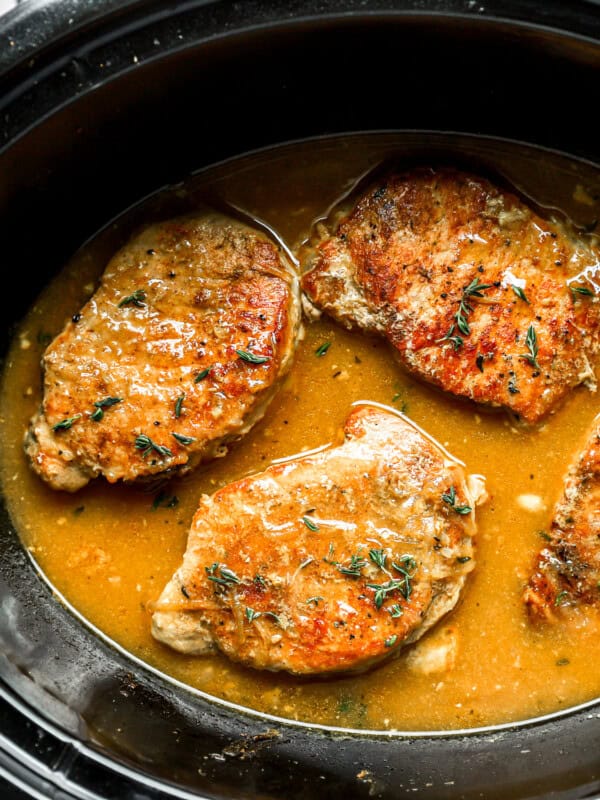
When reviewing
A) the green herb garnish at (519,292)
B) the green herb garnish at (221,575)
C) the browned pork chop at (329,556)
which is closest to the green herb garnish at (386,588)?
the browned pork chop at (329,556)

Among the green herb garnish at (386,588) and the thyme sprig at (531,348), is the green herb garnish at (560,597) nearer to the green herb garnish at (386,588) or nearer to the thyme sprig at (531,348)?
the green herb garnish at (386,588)

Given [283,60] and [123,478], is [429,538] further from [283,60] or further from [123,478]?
[283,60]

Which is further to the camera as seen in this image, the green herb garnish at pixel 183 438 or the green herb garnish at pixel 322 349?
the green herb garnish at pixel 322 349

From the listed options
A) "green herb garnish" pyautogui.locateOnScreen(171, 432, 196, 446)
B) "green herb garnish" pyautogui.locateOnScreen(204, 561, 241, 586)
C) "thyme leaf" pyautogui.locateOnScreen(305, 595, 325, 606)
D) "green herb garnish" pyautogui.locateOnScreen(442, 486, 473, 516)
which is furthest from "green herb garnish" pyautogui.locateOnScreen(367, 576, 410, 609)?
"green herb garnish" pyautogui.locateOnScreen(171, 432, 196, 446)

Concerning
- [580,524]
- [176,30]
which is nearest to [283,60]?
[176,30]

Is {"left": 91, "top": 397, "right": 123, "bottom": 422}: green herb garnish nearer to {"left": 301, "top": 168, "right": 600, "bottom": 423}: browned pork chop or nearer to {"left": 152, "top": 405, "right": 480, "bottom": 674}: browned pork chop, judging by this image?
{"left": 152, "top": 405, "right": 480, "bottom": 674}: browned pork chop

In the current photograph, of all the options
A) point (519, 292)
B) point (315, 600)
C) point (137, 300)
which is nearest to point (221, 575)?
point (315, 600)

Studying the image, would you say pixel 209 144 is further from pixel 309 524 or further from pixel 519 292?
pixel 309 524
